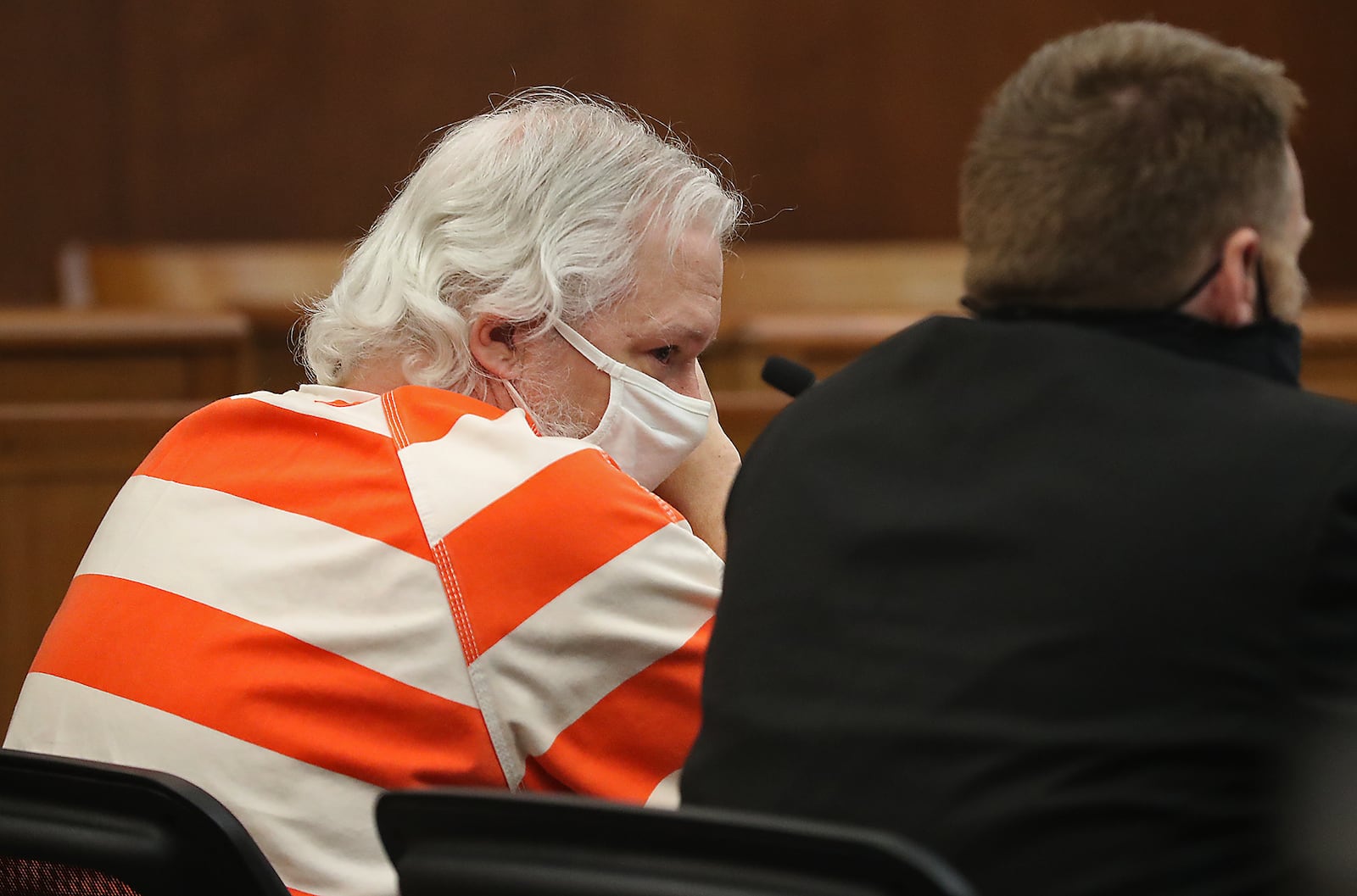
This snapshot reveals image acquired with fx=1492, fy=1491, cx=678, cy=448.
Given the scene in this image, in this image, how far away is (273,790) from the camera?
1154mm

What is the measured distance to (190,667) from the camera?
1.17 meters

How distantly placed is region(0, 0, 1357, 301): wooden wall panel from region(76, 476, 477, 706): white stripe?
13.4 feet

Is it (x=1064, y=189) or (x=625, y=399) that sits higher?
(x=1064, y=189)

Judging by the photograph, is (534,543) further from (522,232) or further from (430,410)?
(522,232)

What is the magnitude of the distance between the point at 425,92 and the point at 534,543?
14.7 feet

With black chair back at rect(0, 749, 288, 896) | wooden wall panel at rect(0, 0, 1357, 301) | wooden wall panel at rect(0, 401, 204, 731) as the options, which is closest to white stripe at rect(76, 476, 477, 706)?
black chair back at rect(0, 749, 288, 896)

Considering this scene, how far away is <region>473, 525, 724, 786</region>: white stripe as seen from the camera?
1.18 meters

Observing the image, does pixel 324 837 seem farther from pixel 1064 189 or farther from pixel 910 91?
pixel 910 91

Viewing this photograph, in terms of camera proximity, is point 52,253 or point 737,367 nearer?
point 737,367

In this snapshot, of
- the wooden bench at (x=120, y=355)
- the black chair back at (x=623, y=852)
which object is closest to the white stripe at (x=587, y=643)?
the black chair back at (x=623, y=852)

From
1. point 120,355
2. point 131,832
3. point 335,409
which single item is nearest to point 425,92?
point 120,355

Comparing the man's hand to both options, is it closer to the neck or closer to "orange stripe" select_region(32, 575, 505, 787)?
the neck

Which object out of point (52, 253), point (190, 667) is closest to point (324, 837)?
point (190, 667)

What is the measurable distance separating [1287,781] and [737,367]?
8.91 feet
